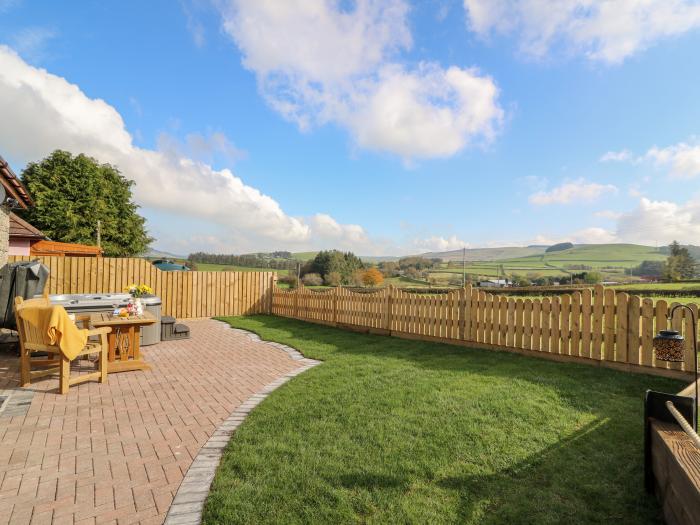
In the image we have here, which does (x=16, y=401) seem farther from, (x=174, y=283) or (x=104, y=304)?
(x=174, y=283)

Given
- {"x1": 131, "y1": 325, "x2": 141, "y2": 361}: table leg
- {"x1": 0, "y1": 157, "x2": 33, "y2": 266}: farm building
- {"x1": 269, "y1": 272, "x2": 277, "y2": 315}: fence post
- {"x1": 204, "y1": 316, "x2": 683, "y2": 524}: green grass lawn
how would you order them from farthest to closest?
1. {"x1": 269, "y1": 272, "x2": 277, "y2": 315}: fence post
2. {"x1": 0, "y1": 157, "x2": 33, "y2": 266}: farm building
3. {"x1": 131, "y1": 325, "x2": 141, "y2": 361}: table leg
4. {"x1": 204, "y1": 316, "x2": 683, "y2": 524}: green grass lawn

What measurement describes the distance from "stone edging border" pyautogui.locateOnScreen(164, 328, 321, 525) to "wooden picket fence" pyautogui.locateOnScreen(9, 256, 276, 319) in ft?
28.7

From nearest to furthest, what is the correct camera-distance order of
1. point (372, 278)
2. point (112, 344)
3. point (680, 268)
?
point (112, 344) < point (372, 278) < point (680, 268)

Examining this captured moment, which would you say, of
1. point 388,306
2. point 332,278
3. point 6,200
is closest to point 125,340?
point 388,306

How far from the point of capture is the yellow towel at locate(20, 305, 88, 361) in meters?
4.88

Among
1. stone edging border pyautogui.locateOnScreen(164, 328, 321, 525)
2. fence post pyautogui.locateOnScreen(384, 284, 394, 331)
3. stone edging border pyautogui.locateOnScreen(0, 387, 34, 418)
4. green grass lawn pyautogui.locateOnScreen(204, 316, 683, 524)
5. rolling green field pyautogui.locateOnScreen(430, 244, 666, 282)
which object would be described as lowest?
stone edging border pyautogui.locateOnScreen(0, 387, 34, 418)

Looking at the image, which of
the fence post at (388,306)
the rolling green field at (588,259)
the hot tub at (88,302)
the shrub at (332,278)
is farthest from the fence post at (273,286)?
the rolling green field at (588,259)

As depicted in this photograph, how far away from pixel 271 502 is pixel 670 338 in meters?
3.37

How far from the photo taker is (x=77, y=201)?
27.5 m

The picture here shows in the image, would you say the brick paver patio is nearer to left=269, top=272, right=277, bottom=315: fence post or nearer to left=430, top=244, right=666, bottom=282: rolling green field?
left=269, top=272, right=277, bottom=315: fence post

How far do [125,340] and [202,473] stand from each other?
4.88m

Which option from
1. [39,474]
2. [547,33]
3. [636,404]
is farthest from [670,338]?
[547,33]

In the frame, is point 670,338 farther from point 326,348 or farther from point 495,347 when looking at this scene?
point 326,348

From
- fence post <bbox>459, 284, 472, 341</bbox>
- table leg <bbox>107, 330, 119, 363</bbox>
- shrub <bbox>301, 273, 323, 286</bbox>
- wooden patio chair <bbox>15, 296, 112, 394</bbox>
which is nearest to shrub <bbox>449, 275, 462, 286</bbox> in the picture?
shrub <bbox>301, 273, 323, 286</bbox>
